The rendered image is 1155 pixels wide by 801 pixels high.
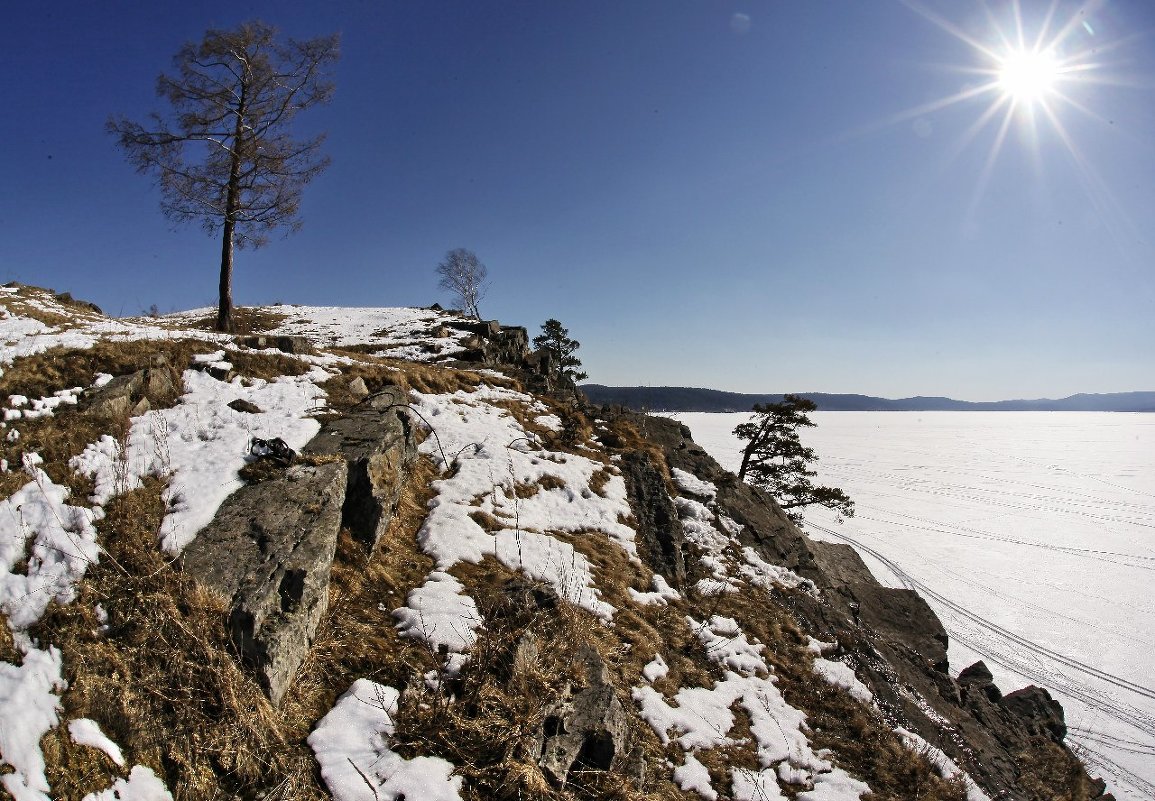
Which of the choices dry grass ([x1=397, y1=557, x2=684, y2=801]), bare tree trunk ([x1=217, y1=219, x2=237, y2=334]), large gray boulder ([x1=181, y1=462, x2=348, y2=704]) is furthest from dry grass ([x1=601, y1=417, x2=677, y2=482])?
bare tree trunk ([x1=217, y1=219, x2=237, y2=334])

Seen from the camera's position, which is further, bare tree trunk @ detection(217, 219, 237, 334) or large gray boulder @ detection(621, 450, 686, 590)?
bare tree trunk @ detection(217, 219, 237, 334)

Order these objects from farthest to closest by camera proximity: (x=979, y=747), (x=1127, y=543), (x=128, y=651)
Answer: (x=1127, y=543), (x=979, y=747), (x=128, y=651)

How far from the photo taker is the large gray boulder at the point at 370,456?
6.23m

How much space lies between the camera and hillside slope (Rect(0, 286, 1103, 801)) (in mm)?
3389

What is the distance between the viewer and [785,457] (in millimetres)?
22703

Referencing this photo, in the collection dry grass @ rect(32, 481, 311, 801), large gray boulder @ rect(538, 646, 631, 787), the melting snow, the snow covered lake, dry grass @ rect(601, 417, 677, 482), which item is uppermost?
dry grass @ rect(601, 417, 677, 482)

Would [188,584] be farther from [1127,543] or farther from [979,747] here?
[1127,543]

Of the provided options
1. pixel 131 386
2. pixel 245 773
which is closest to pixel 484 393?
pixel 131 386

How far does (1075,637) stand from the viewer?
18.1m

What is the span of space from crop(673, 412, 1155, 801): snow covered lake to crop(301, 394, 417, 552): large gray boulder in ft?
61.4

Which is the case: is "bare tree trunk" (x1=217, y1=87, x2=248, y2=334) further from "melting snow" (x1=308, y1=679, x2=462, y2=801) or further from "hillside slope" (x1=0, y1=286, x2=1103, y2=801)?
"melting snow" (x1=308, y1=679, x2=462, y2=801)

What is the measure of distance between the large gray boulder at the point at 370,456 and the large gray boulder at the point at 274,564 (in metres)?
0.37

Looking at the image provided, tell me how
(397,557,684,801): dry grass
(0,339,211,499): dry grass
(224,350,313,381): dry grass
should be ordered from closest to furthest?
(397,557,684,801): dry grass < (0,339,211,499): dry grass < (224,350,313,381): dry grass

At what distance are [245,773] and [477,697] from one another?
5.68 ft
